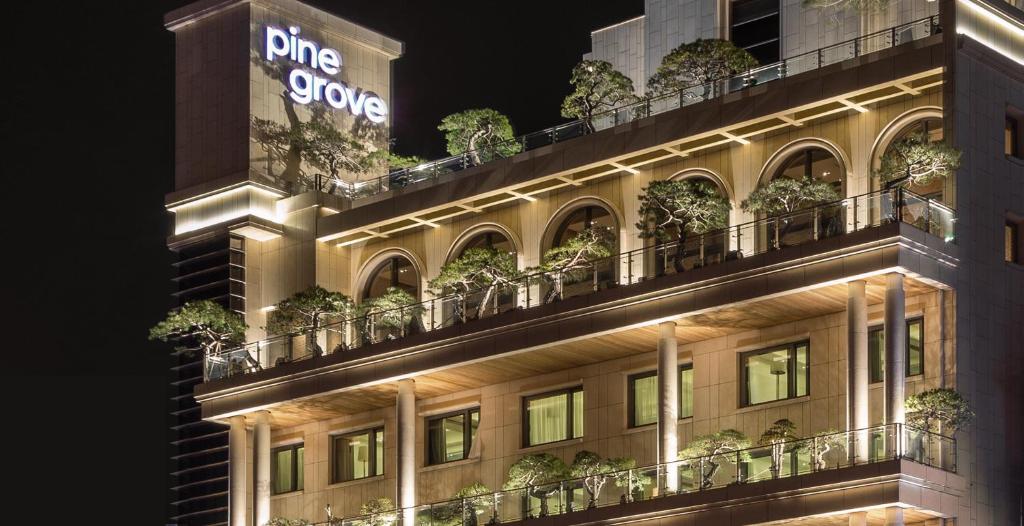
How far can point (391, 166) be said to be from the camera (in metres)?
75.1

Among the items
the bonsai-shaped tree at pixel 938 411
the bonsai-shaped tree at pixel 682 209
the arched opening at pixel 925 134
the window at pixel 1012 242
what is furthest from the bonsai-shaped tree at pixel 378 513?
the window at pixel 1012 242

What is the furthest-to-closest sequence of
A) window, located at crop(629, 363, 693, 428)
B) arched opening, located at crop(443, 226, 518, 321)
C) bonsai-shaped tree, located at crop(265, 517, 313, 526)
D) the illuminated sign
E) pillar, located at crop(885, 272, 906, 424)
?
the illuminated sign → bonsai-shaped tree, located at crop(265, 517, 313, 526) → arched opening, located at crop(443, 226, 518, 321) → window, located at crop(629, 363, 693, 428) → pillar, located at crop(885, 272, 906, 424)

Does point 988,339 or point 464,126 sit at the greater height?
point 464,126

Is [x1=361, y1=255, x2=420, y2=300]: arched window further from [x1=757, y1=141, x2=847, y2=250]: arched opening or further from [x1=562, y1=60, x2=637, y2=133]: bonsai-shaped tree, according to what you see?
[x1=757, y1=141, x2=847, y2=250]: arched opening

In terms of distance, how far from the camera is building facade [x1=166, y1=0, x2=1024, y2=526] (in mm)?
55719

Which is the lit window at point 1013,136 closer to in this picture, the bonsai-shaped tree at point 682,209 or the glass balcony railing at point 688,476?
the bonsai-shaped tree at point 682,209

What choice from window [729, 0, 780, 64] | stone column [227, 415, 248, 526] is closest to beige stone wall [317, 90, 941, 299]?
stone column [227, 415, 248, 526]

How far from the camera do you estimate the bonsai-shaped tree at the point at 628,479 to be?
192ft

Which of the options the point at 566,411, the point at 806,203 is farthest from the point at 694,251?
the point at 566,411

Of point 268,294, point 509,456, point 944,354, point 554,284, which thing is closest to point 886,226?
point 944,354

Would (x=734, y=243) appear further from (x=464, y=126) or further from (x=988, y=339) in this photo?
(x=464, y=126)

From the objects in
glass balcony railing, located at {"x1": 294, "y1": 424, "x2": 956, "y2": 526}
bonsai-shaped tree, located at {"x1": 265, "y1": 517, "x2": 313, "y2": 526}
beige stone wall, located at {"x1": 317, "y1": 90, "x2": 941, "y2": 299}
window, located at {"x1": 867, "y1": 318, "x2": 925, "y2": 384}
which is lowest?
bonsai-shaped tree, located at {"x1": 265, "y1": 517, "x2": 313, "y2": 526}

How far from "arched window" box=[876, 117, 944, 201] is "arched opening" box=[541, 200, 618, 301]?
803 cm

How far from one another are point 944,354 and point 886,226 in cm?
356
